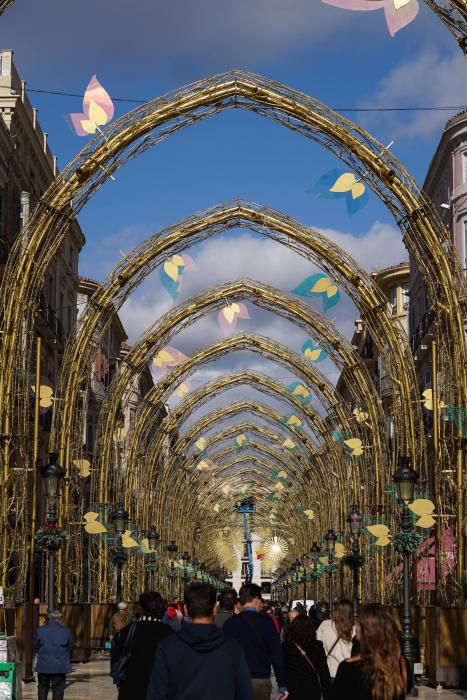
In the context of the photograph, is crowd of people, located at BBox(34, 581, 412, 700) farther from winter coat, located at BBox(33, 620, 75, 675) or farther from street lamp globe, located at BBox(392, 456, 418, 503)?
street lamp globe, located at BBox(392, 456, 418, 503)

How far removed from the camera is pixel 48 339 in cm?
5772

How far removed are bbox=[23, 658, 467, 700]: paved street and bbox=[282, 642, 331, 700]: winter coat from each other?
1270 centimetres

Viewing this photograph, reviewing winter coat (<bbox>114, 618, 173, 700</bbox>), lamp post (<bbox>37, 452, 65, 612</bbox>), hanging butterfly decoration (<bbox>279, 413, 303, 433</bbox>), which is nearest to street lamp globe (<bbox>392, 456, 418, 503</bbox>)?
lamp post (<bbox>37, 452, 65, 612</bbox>)

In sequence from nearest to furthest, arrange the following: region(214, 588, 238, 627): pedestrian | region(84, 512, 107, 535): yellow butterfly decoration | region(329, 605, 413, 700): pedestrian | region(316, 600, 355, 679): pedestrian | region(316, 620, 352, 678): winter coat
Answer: region(329, 605, 413, 700): pedestrian → region(316, 600, 355, 679): pedestrian → region(316, 620, 352, 678): winter coat → region(214, 588, 238, 627): pedestrian → region(84, 512, 107, 535): yellow butterfly decoration

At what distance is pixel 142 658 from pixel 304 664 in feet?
6.46

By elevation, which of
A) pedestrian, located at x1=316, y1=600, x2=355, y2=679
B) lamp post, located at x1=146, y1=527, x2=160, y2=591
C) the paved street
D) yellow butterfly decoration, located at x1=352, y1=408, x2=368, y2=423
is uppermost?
yellow butterfly decoration, located at x1=352, y1=408, x2=368, y2=423

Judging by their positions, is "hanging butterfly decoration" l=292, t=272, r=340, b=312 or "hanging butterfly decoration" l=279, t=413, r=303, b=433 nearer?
"hanging butterfly decoration" l=292, t=272, r=340, b=312

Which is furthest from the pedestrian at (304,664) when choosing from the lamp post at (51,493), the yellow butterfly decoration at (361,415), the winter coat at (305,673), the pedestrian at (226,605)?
the yellow butterfly decoration at (361,415)

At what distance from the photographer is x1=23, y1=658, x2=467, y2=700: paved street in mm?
25875

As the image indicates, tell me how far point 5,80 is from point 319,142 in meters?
20.4

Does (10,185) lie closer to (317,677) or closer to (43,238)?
(43,238)

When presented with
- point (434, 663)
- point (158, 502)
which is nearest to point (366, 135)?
point (434, 663)

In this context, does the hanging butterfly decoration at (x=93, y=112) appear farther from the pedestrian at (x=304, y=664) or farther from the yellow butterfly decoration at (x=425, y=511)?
the pedestrian at (x=304, y=664)

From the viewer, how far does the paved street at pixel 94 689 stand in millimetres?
25875
